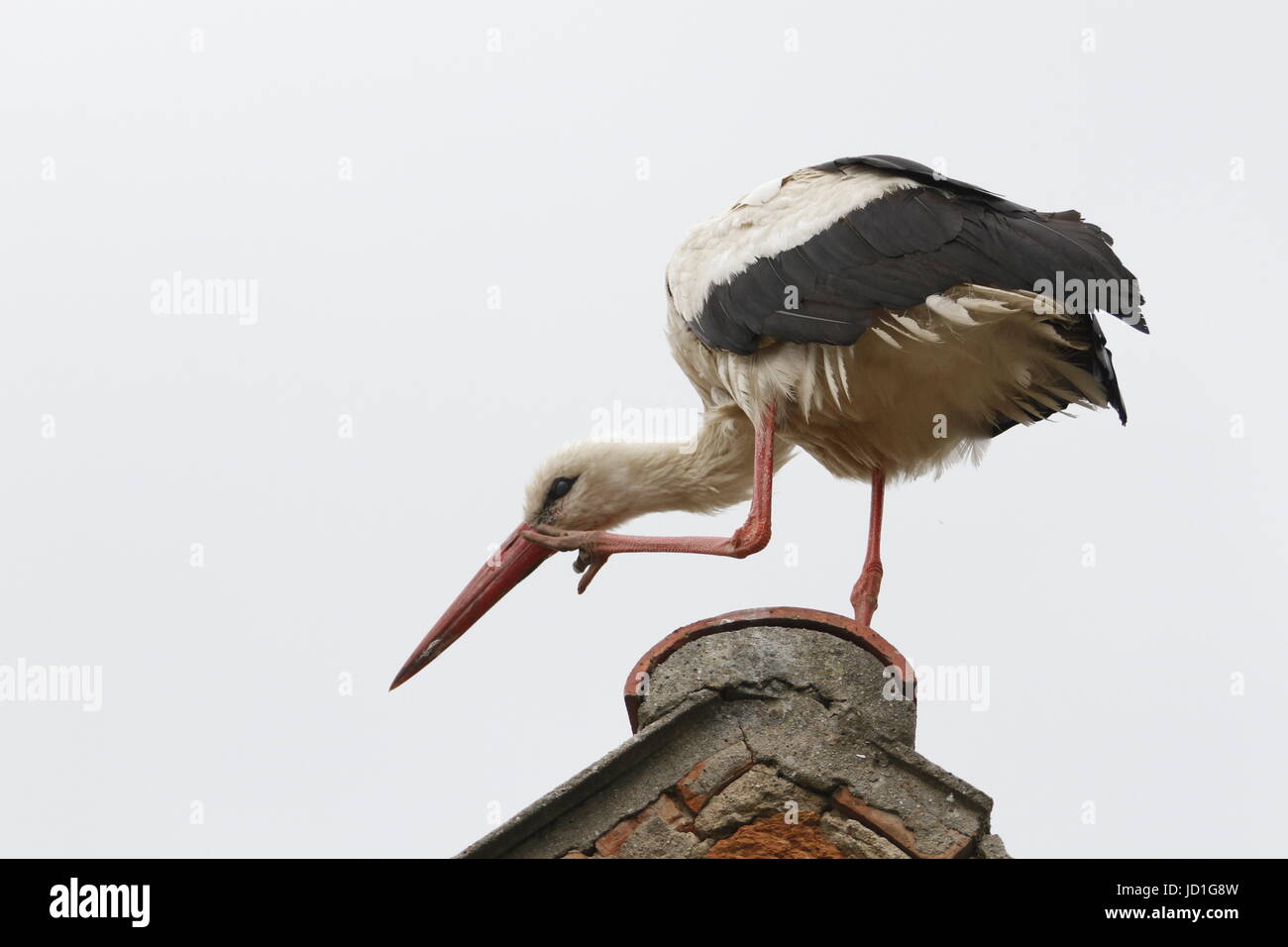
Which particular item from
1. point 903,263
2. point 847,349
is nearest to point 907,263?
point 903,263

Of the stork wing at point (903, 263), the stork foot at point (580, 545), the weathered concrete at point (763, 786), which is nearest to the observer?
the weathered concrete at point (763, 786)

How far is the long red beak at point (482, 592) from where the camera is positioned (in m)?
6.88

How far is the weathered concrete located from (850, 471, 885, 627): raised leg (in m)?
2.27

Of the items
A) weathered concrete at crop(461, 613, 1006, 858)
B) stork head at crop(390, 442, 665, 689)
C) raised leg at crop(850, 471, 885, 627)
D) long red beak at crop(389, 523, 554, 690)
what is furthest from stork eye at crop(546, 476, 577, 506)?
weathered concrete at crop(461, 613, 1006, 858)

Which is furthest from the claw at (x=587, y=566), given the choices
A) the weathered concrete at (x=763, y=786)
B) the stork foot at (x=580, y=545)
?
the weathered concrete at (x=763, y=786)

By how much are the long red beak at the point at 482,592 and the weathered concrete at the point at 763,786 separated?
8.78 feet

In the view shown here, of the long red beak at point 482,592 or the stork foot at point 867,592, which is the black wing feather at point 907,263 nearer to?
the stork foot at point 867,592

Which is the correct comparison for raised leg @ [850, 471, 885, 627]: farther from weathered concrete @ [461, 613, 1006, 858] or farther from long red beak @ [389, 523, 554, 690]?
weathered concrete @ [461, 613, 1006, 858]

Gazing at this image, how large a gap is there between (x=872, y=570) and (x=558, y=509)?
131cm

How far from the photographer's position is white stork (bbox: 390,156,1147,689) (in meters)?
5.39

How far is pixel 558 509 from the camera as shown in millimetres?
6898

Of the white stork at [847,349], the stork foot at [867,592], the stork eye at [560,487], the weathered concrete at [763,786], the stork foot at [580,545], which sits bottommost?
the weathered concrete at [763,786]
